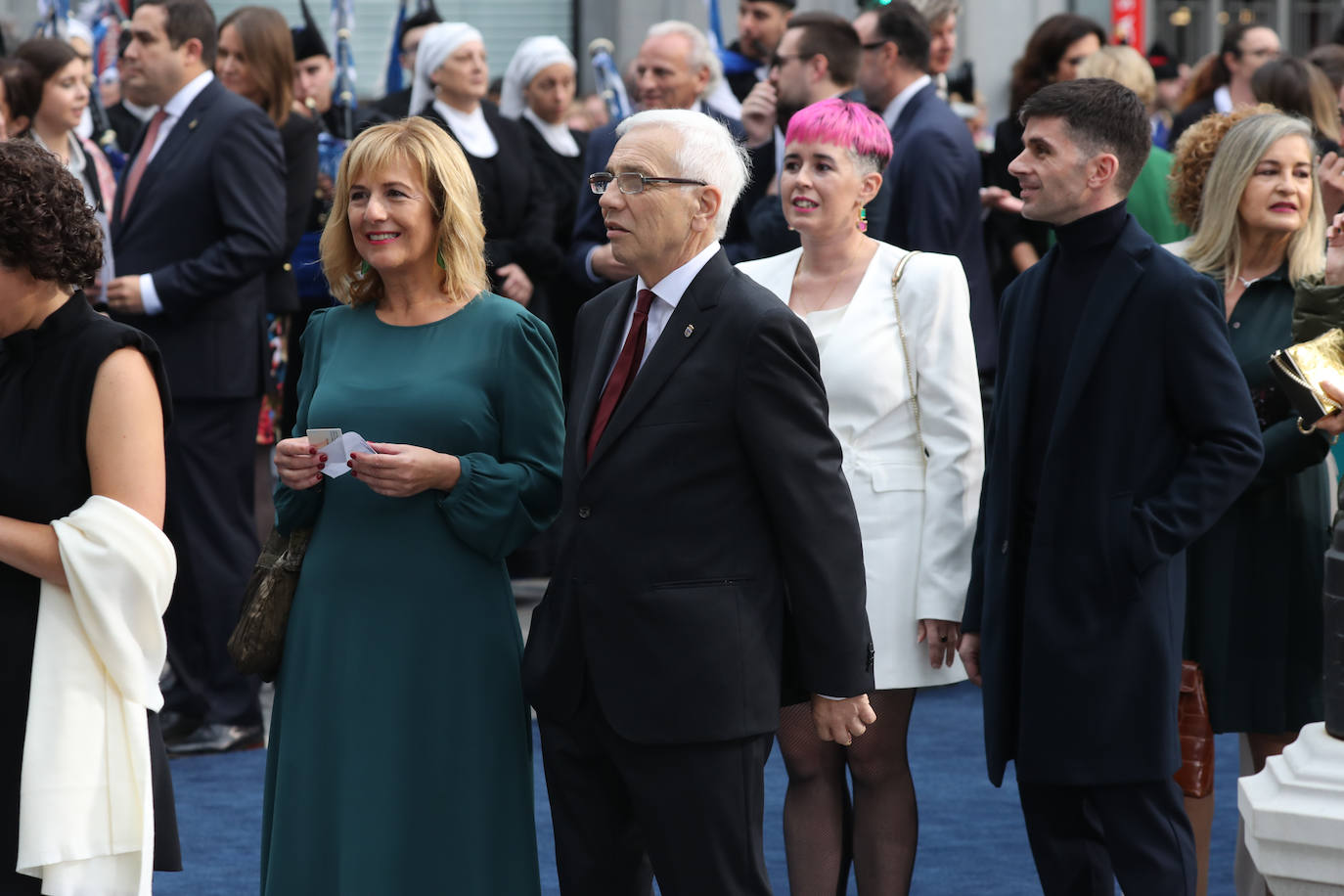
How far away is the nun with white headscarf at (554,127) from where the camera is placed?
797cm

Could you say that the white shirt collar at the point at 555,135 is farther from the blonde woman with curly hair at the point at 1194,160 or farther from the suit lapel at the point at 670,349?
the suit lapel at the point at 670,349

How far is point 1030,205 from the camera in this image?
374 centimetres

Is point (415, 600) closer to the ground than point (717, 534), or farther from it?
closer to the ground

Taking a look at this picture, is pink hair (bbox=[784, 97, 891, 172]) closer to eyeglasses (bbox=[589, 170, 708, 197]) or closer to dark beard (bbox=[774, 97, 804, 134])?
eyeglasses (bbox=[589, 170, 708, 197])

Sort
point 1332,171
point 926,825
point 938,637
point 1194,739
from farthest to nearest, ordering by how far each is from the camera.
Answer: point 926,825, point 1332,171, point 1194,739, point 938,637

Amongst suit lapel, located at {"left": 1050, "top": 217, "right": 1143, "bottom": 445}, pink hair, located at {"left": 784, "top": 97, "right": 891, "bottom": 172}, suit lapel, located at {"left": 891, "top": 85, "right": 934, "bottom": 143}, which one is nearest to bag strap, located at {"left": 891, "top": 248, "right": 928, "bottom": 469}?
pink hair, located at {"left": 784, "top": 97, "right": 891, "bottom": 172}

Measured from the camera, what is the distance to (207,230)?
245 inches

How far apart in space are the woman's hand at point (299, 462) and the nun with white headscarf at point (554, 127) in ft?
14.2

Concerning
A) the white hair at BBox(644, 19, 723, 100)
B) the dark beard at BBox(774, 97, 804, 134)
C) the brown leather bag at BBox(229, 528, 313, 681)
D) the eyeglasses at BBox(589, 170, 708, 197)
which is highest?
the white hair at BBox(644, 19, 723, 100)

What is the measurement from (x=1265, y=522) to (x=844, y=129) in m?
1.40

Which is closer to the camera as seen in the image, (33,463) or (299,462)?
(33,463)

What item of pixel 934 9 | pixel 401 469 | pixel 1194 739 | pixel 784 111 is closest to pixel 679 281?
pixel 401 469

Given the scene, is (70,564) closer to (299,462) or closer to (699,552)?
(299,462)

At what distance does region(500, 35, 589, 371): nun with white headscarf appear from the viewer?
26.2 feet
